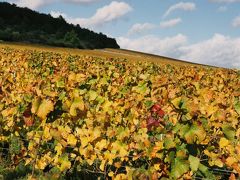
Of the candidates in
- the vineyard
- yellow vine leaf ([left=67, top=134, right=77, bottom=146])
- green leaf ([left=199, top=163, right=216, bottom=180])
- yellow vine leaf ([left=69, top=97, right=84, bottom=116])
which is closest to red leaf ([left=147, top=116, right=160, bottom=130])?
the vineyard

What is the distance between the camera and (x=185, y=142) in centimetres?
566

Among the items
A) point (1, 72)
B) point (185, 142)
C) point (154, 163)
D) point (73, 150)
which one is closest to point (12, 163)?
point (73, 150)

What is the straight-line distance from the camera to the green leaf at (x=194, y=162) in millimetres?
5477

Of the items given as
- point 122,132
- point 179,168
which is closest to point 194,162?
point 179,168

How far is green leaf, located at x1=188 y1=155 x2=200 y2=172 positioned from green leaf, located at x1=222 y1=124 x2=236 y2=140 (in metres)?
0.57

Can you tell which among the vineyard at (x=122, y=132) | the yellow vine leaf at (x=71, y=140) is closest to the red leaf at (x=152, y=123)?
the vineyard at (x=122, y=132)

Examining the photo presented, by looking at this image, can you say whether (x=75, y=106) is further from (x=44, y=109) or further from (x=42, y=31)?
(x=42, y=31)

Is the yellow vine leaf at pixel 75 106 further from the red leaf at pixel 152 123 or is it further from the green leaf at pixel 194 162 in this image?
the green leaf at pixel 194 162

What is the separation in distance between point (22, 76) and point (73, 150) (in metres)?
5.87

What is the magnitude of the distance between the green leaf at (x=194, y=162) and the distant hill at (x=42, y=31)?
75421 mm

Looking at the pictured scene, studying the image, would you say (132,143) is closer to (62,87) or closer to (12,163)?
(62,87)

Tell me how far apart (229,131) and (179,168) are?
0.79m

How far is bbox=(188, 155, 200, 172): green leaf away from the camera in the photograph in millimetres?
5477

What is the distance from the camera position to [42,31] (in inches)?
3812
